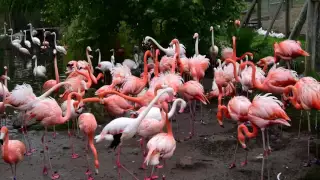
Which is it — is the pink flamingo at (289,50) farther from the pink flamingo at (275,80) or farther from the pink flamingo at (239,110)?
the pink flamingo at (239,110)

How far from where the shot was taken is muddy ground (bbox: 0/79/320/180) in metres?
5.58

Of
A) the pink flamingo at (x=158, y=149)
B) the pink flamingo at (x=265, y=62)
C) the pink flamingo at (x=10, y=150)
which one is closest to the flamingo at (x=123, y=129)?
the pink flamingo at (x=158, y=149)

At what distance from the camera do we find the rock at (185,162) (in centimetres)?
580

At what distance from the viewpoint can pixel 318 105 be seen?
5625mm

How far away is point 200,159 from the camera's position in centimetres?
610

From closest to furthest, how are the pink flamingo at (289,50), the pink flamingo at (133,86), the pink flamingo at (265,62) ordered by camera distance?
the pink flamingo at (133,86), the pink flamingo at (289,50), the pink flamingo at (265,62)

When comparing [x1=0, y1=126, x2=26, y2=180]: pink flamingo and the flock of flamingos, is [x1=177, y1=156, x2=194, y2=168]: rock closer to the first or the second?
the flock of flamingos

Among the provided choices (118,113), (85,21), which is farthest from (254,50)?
(118,113)

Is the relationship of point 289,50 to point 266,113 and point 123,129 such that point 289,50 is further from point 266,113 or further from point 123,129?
point 123,129

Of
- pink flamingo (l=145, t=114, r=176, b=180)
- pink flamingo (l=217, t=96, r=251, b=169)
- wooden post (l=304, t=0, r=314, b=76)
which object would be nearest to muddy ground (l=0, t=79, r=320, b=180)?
pink flamingo (l=217, t=96, r=251, b=169)

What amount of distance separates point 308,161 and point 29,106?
3.78 metres

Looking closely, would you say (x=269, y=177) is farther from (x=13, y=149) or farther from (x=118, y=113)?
(x=13, y=149)

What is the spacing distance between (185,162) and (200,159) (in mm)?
314

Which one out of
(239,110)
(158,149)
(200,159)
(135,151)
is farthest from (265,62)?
(158,149)
